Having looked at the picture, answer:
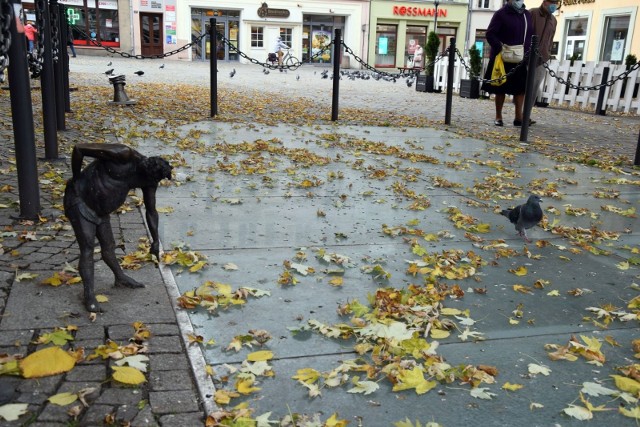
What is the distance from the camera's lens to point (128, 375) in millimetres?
2324

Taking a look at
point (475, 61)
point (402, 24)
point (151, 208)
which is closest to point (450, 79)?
point (475, 61)

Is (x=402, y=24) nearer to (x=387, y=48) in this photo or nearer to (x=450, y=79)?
(x=387, y=48)

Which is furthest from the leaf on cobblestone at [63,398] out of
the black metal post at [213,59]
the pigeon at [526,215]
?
the black metal post at [213,59]

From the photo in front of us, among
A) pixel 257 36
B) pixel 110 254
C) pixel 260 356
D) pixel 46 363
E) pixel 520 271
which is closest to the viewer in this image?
pixel 46 363

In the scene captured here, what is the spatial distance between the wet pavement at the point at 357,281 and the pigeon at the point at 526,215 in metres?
0.11

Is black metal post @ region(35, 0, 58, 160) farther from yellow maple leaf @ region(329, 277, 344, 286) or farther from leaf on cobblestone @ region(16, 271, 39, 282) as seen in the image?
yellow maple leaf @ region(329, 277, 344, 286)

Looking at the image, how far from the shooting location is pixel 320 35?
147 feet

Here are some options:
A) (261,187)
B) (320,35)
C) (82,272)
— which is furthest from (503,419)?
(320,35)

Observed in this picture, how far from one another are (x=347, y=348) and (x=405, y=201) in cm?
282

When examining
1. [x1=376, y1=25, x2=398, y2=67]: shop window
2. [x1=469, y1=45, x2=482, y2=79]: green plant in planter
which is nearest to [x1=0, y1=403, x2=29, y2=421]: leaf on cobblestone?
[x1=469, y1=45, x2=482, y2=79]: green plant in planter

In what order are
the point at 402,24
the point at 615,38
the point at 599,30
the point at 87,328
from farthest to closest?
1. the point at 402,24
2. the point at 599,30
3. the point at 615,38
4. the point at 87,328

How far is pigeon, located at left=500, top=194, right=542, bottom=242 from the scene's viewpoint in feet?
13.5

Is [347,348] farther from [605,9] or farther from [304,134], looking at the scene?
[605,9]

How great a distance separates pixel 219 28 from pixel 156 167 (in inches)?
1641
